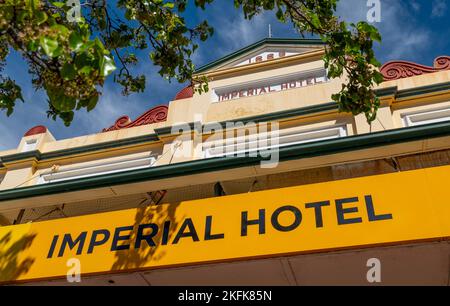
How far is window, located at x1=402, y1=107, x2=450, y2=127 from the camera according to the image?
8367 mm

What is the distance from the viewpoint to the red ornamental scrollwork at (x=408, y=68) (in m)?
9.40

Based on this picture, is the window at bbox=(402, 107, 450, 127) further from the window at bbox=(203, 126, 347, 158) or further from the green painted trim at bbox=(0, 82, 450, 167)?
the window at bbox=(203, 126, 347, 158)

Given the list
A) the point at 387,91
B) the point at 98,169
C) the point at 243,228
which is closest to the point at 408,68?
the point at 387,91

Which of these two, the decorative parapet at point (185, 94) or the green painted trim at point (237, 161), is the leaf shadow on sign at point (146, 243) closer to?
the green painted trim at point (237, 161)

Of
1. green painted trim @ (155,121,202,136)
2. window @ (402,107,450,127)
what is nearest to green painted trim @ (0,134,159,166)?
green painted trim @ (155,121,202,136)

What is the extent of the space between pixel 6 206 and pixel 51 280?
2.90 meters

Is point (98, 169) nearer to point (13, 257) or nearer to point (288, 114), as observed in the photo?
point (13, 257)

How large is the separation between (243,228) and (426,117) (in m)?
5.23

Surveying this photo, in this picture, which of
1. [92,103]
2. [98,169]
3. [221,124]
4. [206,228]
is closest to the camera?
[92,103]

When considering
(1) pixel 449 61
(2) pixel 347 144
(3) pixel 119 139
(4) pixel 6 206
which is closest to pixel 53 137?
(3) pixel 119 139

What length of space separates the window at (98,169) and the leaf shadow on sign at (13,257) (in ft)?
11.7

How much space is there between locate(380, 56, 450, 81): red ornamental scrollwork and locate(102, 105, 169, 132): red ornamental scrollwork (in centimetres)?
570

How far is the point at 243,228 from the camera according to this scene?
5.62 meters
